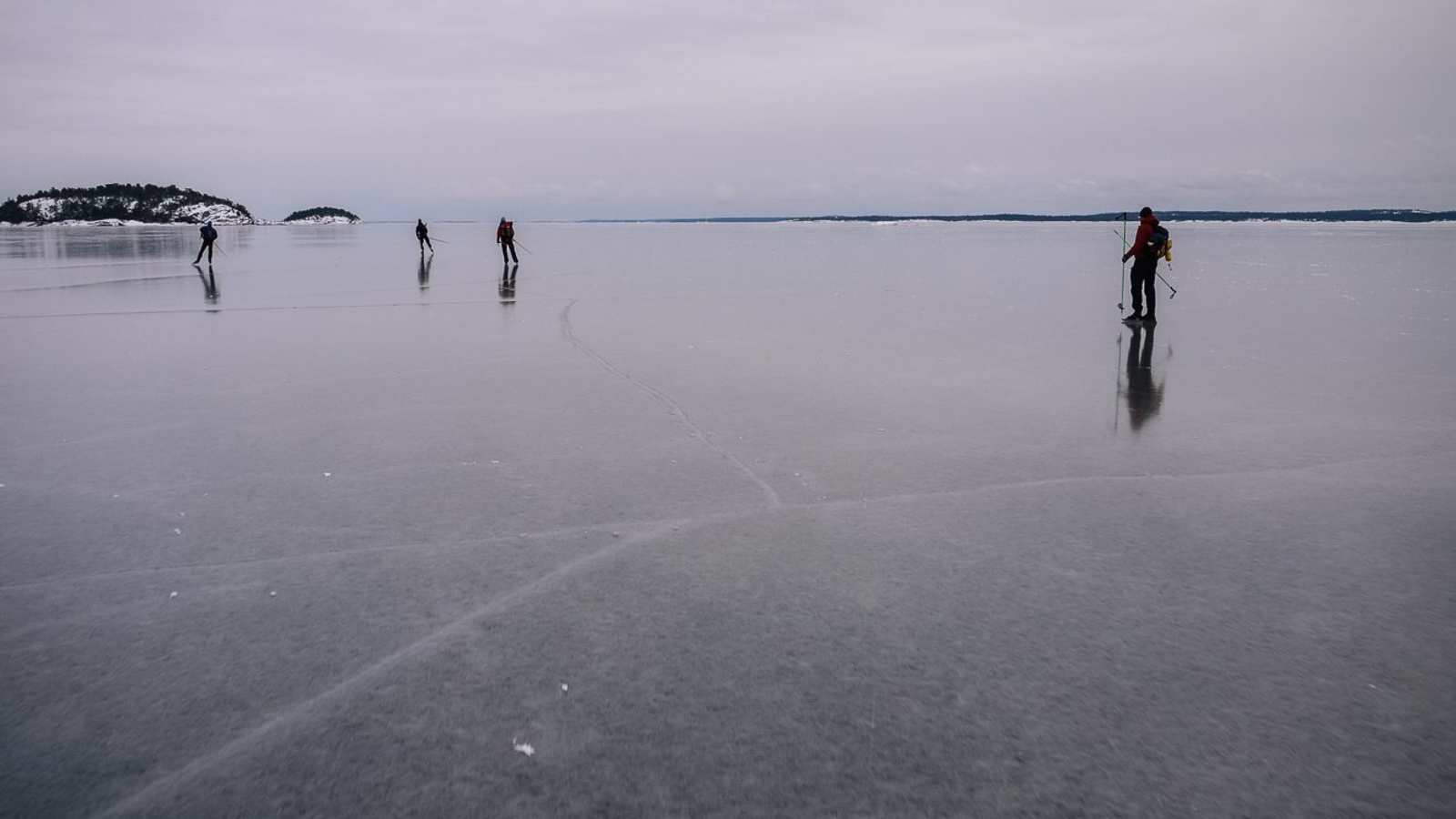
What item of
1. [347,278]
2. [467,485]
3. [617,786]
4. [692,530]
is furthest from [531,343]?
[347,278]

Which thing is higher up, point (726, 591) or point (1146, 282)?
point (1146, 282)

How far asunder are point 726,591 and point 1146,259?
45.5 feet

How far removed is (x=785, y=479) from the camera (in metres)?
6.18

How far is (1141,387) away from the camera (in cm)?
969

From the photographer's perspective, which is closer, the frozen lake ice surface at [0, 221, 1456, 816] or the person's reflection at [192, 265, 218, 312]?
the frozen lake ice surface at [0, 221, 1456, 816]

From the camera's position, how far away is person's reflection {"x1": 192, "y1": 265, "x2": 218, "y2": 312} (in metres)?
19.7

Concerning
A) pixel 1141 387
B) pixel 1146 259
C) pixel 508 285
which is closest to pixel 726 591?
pixel 1141 387

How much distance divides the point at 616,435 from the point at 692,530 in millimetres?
2391

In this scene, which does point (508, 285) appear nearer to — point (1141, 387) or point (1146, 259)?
point (1146, 259)

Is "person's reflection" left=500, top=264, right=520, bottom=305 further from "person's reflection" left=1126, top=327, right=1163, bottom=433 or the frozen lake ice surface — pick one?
"person's reflection" left=1126, top=327, right=1163, bottom=433

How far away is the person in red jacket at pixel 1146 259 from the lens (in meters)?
15.3

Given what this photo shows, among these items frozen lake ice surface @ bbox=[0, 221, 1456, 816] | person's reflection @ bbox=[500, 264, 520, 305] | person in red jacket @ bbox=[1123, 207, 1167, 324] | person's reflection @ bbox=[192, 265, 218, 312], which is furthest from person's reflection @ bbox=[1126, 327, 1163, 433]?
person's reflection @ bbox=[192, 265, 218, 312]

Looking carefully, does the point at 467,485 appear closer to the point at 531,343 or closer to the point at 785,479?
the point at 785,479

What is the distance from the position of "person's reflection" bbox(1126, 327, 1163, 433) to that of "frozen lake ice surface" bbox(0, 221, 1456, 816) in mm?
111
